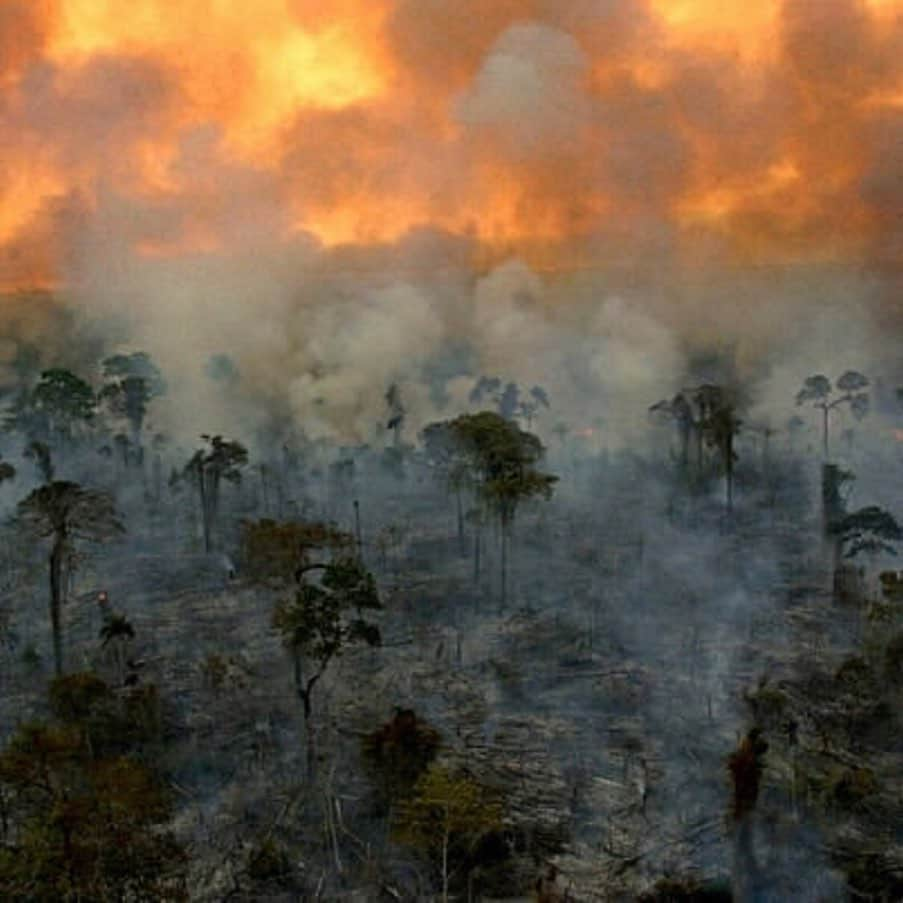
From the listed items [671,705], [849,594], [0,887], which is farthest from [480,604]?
[0,887]

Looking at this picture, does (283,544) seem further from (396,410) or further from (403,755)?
(396,410)

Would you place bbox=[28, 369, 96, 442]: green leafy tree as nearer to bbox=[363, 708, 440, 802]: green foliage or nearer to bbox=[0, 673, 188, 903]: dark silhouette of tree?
bbox=[363, 708, 440, 802]: green foliage

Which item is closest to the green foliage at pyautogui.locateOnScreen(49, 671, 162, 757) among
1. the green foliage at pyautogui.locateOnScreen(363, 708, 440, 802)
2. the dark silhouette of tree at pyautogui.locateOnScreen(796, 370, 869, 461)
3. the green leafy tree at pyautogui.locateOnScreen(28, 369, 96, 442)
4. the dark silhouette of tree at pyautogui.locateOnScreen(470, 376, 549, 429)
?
the green foliage at pyautogui.locateOnScreen(363, 708, 440, 802)

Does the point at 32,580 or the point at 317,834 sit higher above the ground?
the point at 32,580

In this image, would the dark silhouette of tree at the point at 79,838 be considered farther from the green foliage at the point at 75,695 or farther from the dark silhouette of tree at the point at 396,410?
the dark silhouette of tree at the point at 396,410

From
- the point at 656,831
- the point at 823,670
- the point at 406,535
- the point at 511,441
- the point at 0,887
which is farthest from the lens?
the point at 406,535

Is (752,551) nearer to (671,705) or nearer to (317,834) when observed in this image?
(671,705)

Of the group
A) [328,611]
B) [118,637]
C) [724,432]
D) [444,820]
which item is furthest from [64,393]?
[444,820]

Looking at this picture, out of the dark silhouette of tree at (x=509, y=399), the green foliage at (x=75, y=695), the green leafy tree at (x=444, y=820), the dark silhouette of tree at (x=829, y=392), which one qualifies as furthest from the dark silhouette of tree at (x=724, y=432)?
the green foliage at (x=75, y=695)
